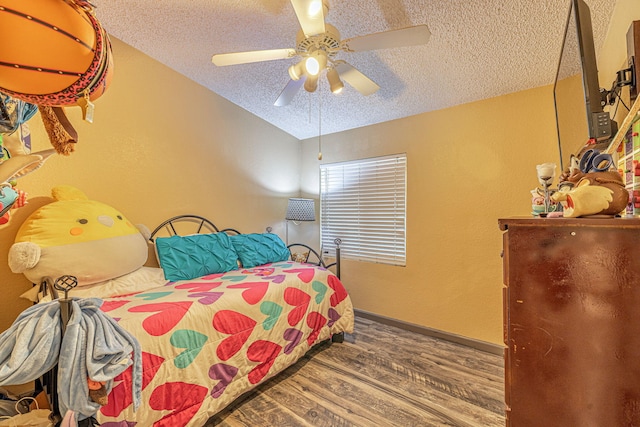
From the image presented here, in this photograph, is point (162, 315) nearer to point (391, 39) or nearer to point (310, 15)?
point (310, 15)

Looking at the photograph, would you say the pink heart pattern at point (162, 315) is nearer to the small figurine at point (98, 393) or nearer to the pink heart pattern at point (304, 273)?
the small figurine at point (98, 393)

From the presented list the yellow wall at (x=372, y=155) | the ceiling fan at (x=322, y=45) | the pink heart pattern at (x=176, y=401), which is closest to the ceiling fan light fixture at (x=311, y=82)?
the ceiling fan at (x=322, y=45)

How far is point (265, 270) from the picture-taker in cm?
232

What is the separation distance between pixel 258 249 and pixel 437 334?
1.92 meters

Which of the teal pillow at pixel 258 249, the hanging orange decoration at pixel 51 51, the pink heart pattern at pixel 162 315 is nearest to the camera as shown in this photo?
the hanging orange decoration at pixel 51 51

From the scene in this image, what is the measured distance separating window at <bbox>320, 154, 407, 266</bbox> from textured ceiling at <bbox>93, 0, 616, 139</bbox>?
66 cm

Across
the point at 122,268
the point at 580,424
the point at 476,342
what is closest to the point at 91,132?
the point at 122,268

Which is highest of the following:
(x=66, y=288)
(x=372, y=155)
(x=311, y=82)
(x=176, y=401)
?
(x=311, y=82)

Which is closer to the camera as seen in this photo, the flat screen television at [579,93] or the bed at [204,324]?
the flat screen television at [579,93]

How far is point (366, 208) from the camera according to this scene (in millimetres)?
3035

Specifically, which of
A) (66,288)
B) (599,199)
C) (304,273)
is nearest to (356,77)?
(599,199)

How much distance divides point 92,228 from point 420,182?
2.67 metres

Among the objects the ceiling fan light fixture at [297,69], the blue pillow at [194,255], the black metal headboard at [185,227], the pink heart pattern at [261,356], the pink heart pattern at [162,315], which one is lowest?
the pink heart pattern at [261,356]

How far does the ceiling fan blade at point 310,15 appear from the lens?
1.15 meters
